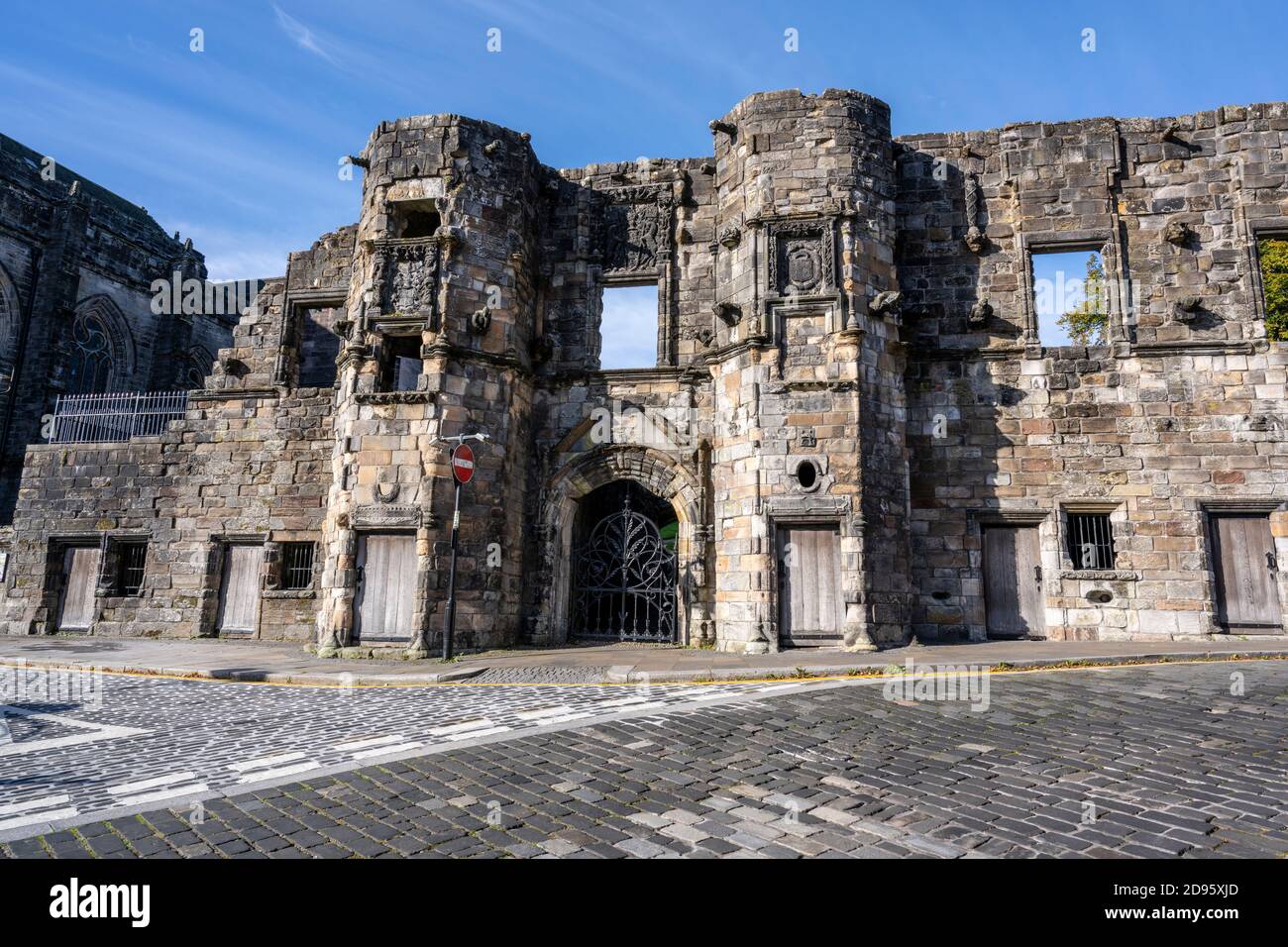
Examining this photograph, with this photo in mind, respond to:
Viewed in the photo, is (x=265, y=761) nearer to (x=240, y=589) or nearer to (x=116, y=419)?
(x=240, y=589)

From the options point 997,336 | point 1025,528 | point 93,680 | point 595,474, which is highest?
point 997,336

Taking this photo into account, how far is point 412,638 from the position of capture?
511 inches

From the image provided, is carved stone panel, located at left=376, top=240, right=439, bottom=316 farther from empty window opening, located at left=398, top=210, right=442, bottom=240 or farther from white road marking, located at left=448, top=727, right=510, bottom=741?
white road marking, located at left=448, top=727, right=510, bottom=741

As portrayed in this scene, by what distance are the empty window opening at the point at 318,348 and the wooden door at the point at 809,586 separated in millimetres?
11597

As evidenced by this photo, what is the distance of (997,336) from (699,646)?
8.22m

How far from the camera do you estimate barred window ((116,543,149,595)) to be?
55.6ft

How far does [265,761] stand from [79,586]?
15.2 m

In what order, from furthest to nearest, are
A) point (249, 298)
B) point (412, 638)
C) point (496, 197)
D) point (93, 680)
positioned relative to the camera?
point (249, 298)
point (496, 197)
point (412, 638)
point (93, 680)

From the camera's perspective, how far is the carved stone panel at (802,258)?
13.5 meters

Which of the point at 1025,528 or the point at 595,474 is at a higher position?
the point at 595,474

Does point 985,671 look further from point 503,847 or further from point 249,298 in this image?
point 249,298

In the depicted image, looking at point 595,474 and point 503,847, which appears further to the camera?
point 595,474

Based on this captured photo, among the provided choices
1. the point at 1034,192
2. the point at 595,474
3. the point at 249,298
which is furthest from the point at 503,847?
the point at 249,298

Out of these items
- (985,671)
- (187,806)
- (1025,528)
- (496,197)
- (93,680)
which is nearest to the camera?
(187,806)
